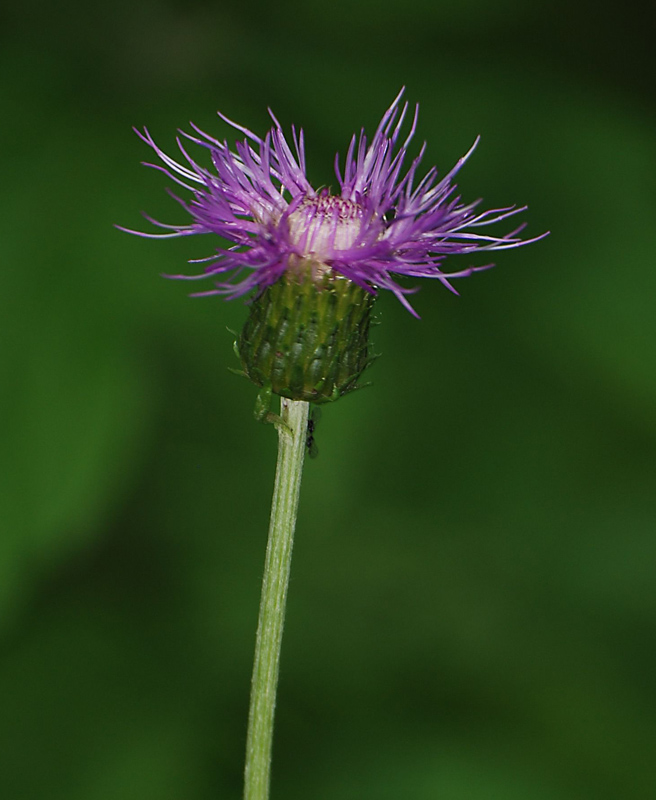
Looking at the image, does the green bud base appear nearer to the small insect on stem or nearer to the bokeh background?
the small insect on stem

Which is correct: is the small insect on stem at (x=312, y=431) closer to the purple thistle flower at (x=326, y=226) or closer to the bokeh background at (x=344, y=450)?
the purple thistle flower at (x=326, y=226)

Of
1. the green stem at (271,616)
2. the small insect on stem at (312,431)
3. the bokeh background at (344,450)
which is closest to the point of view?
the green stem at (271,616)

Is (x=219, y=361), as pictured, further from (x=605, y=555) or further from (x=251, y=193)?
(x=605, y=555)

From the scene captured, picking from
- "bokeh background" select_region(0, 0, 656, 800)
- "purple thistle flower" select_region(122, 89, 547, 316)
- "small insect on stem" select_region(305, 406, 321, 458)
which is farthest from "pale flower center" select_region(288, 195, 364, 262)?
"bokeh background" select_region(0, 0, 656, 800)

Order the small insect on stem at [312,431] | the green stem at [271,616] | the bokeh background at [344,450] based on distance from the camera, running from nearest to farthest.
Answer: the green stem at [271,616] < the small insect on stem at [312,431] < the bokeh background at [344,450]

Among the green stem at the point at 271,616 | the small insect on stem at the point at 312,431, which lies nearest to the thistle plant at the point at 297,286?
the green stem at the point at 271,616

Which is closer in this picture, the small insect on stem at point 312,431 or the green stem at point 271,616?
the green stem at point 271,616
